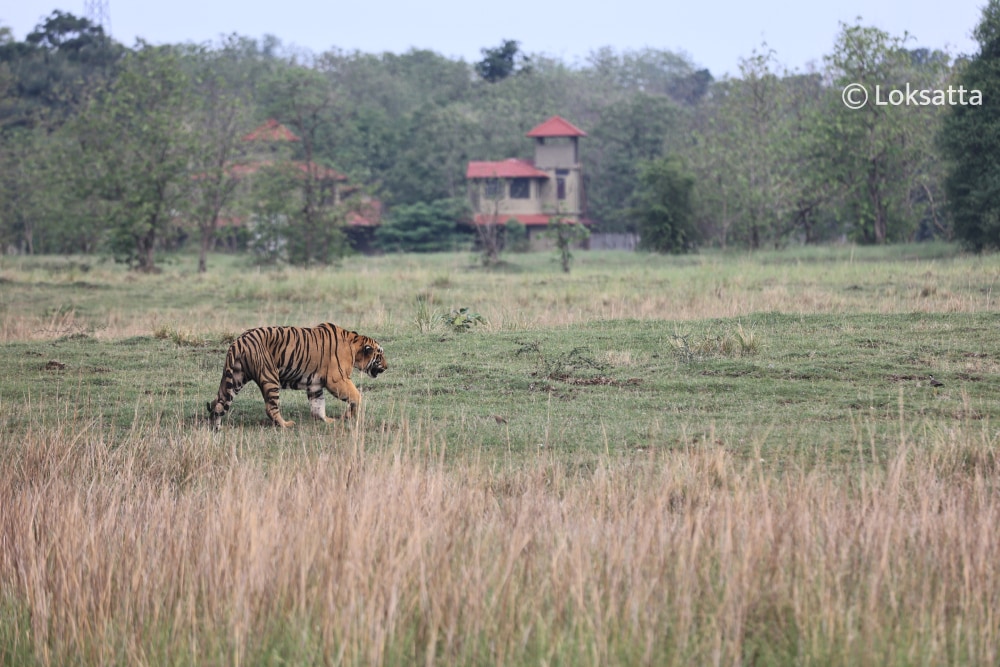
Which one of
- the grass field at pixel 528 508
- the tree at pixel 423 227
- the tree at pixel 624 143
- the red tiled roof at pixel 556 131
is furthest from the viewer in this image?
the tree at pixel 624 143

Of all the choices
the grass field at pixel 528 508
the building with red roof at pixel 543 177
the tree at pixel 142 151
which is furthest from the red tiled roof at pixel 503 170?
the grass field at pixel 528 508

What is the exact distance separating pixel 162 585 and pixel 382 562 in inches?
39.1

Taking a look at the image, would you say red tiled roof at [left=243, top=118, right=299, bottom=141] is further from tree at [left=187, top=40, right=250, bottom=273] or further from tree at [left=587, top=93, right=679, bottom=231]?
tree at [left=587, top=93, right=679, bottom=231]

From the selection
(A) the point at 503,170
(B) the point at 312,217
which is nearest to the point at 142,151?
(B) the point at 312,217

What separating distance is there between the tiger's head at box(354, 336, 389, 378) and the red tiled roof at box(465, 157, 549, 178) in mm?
45663

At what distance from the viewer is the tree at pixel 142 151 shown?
110 ft

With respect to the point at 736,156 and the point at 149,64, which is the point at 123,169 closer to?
the point at 149,64

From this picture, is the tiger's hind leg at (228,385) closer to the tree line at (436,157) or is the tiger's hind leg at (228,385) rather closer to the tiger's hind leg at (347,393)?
the tiger's hind leg at (347,393)

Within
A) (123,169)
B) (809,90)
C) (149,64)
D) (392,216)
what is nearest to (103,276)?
(123,169)

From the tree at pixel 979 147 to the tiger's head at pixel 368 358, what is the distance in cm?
2559

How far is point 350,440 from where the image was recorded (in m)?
8.12

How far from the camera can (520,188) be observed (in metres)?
57.8

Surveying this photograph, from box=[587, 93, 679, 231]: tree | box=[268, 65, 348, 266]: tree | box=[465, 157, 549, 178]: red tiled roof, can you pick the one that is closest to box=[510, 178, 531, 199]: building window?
box=[465, 157, 549, 178]: red tiled roof

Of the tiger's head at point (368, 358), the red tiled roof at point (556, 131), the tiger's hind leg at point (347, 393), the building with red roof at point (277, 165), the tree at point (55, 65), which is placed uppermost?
the tree at point (55, 65)
